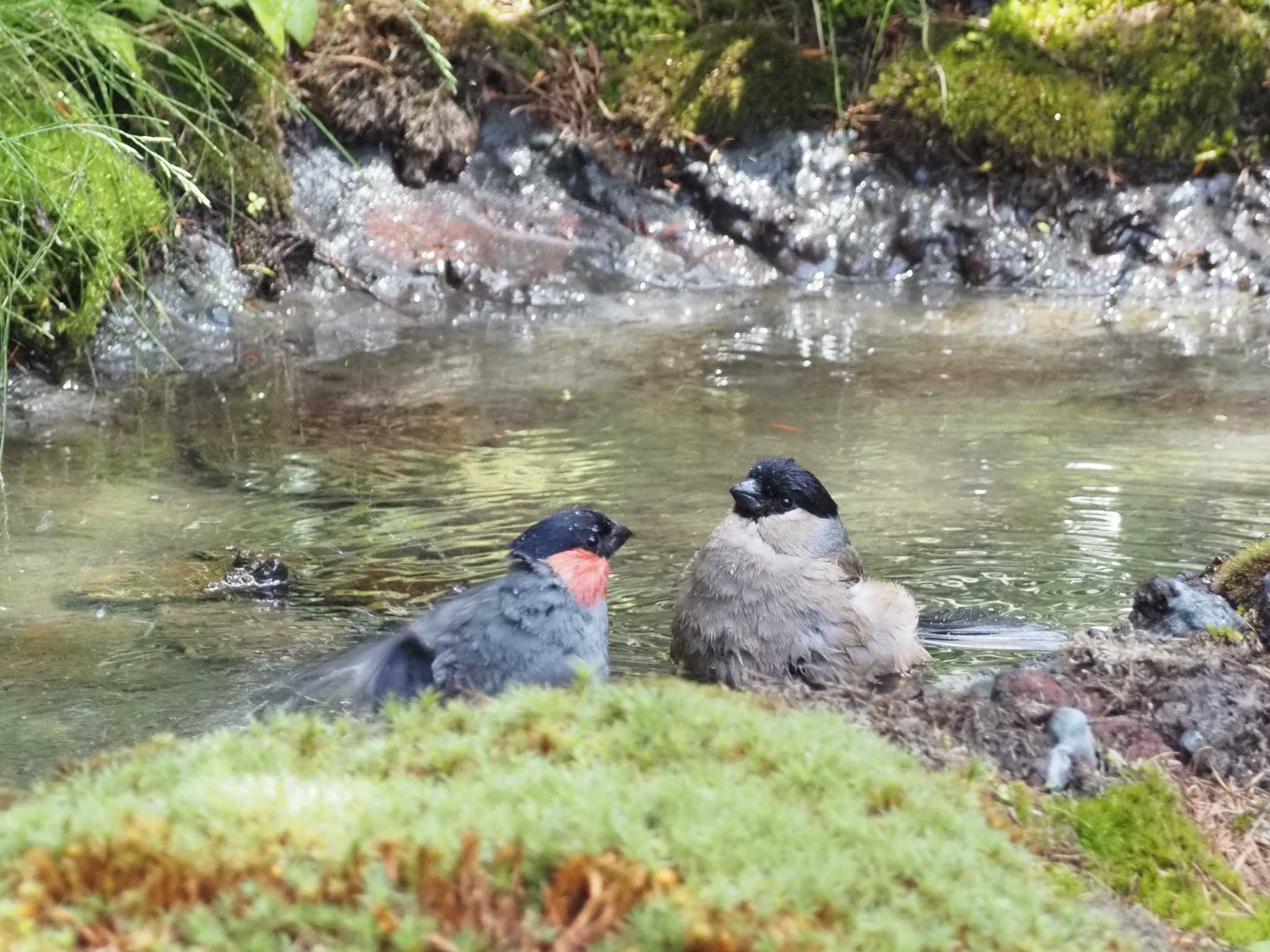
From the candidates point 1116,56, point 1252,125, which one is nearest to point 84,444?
point 1116,56

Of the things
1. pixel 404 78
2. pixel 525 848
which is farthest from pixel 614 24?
pixel 525 848

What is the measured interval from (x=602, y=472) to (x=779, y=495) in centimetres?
205

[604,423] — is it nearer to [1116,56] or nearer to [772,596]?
[772,596]

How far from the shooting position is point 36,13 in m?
5.91

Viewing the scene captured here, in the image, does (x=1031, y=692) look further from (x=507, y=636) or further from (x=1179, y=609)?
(x=507, y=636)

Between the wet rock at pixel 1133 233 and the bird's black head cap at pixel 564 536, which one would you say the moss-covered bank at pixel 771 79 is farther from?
the bird's black head cap at pixel 564 536

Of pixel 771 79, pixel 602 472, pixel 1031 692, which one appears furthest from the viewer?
pixel 771 79

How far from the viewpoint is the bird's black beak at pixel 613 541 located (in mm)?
4285

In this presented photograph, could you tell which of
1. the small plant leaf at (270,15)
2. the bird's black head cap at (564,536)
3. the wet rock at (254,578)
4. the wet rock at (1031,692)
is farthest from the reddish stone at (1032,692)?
the small plant leaf at (270,15)

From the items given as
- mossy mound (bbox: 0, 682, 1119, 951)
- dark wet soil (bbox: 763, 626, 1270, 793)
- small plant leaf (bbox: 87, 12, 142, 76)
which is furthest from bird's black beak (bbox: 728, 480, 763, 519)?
small plant leaf (bbox: 87, 12, 142, 76)

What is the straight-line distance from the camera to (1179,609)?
14.4 ft

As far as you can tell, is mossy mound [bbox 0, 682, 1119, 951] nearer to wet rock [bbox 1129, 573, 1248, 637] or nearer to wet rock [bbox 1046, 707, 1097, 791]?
wet rock [bbox 1046, 707, 1097, 791]

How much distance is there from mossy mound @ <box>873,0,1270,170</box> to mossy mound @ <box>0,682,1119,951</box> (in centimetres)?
898

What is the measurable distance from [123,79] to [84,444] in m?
1.81
